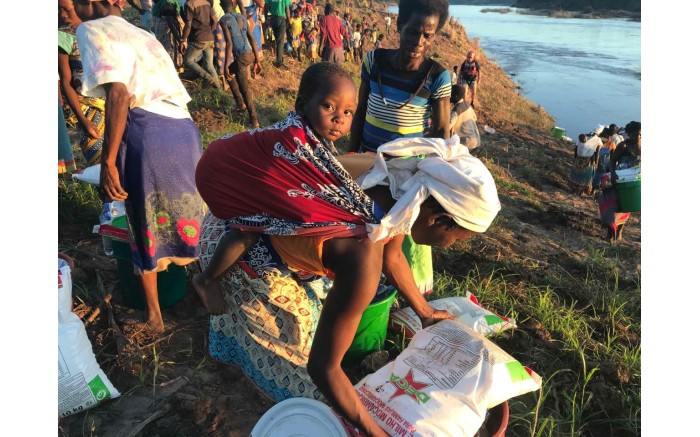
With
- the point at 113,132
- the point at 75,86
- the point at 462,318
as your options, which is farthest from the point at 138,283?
the point at 462,318

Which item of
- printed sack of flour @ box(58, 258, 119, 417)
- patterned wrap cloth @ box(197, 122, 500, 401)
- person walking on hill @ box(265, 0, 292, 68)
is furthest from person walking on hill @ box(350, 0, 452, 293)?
person walking on hill @ box(265, 0, 292, 68)

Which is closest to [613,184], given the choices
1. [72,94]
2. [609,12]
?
[72,94]

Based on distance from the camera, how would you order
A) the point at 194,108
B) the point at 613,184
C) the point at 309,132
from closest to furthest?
the point at 309,132 < the point at 613,184 < the point at 194,108

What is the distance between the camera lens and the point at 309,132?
1.35 meters

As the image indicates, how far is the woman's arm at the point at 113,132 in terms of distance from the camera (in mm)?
1857

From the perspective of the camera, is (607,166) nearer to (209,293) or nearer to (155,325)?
(155,325)

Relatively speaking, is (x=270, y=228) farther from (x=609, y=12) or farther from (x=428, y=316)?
(x=609, y=12)

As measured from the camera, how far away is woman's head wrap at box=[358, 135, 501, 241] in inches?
52.0

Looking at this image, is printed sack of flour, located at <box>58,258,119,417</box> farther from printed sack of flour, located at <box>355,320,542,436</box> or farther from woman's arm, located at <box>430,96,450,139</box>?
woman's arm, located at <box>430,96,450,139</box>

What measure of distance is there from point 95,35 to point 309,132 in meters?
1.08

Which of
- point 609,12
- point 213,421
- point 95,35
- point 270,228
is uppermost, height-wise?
point 609,12

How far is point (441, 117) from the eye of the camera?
263 centimetres

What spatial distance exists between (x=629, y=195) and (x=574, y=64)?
2430cm

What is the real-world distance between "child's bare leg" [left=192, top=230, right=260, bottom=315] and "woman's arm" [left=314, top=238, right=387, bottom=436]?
324 millimetres
